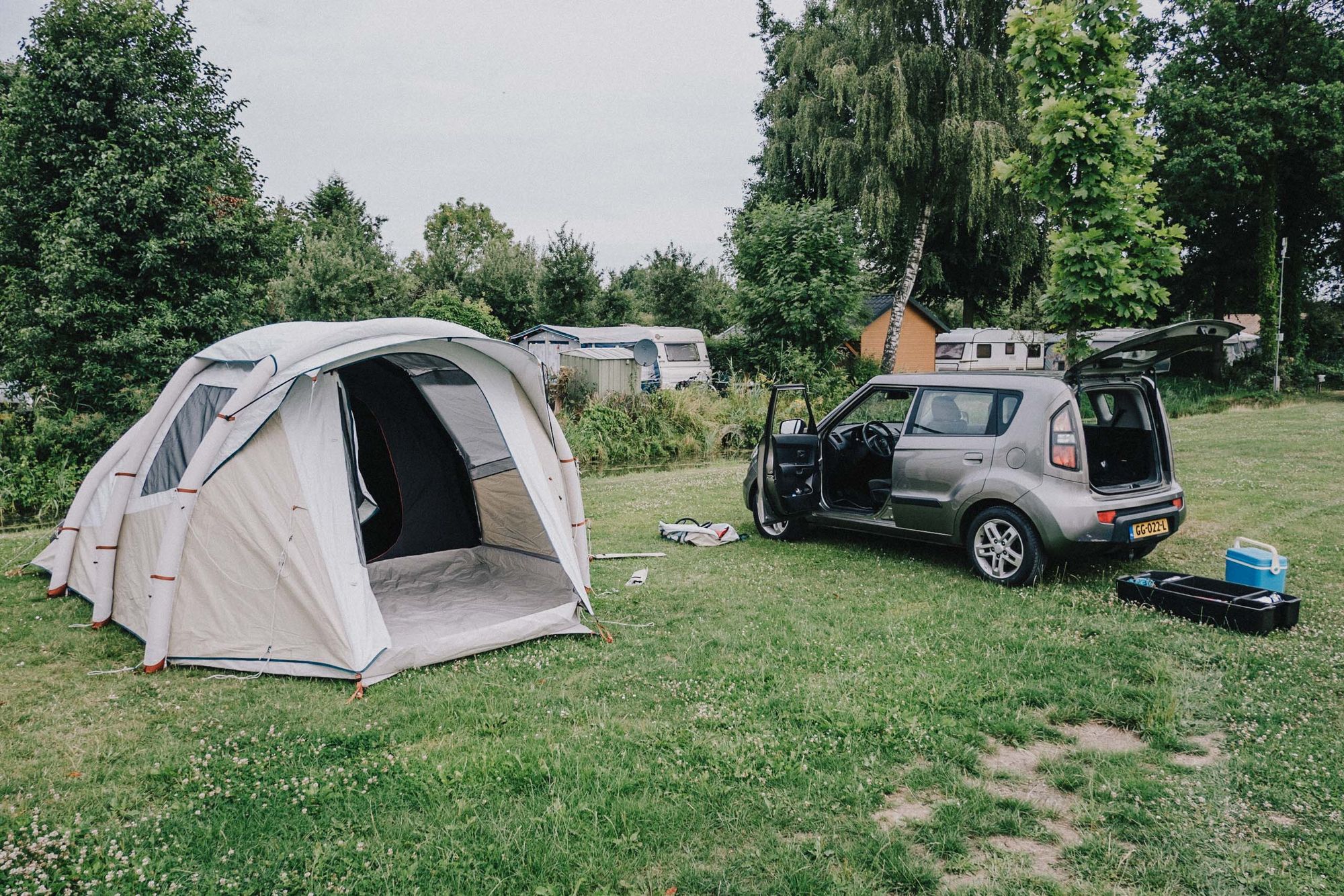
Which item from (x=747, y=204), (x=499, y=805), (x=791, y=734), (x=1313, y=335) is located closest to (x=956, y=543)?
(x=791, y=734)

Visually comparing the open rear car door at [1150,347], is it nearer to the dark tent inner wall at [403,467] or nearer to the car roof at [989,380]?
the car roof at [989,380]

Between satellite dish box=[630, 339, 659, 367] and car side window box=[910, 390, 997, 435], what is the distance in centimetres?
1927

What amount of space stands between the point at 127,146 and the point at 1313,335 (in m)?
40.8

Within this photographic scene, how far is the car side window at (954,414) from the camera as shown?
658cm

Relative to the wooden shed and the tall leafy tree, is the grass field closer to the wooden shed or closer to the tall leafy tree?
the wooden shed

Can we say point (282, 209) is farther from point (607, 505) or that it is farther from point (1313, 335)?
point (1313, 335)

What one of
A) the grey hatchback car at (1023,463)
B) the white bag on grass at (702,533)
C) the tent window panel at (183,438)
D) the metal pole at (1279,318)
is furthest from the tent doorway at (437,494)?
the metal pole at (1279,318)

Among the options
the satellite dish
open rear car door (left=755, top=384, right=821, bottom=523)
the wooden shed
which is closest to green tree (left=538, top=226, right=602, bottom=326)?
the satellite dish

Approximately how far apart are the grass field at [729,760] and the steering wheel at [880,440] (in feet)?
6.97

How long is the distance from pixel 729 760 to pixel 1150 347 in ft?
15.2

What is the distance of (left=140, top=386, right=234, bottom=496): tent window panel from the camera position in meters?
5.58

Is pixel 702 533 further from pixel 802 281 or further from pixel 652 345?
pixel 652 345

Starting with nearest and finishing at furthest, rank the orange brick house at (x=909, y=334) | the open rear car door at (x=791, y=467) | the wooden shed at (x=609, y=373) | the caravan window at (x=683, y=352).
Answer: the open rear car door at (x=791, y=467) < the wooden shed at (x=609, y=373) < the caravan window at (x=683, y=352) < the orange brick house at (x=909, y=334)

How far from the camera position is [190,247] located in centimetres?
1266
